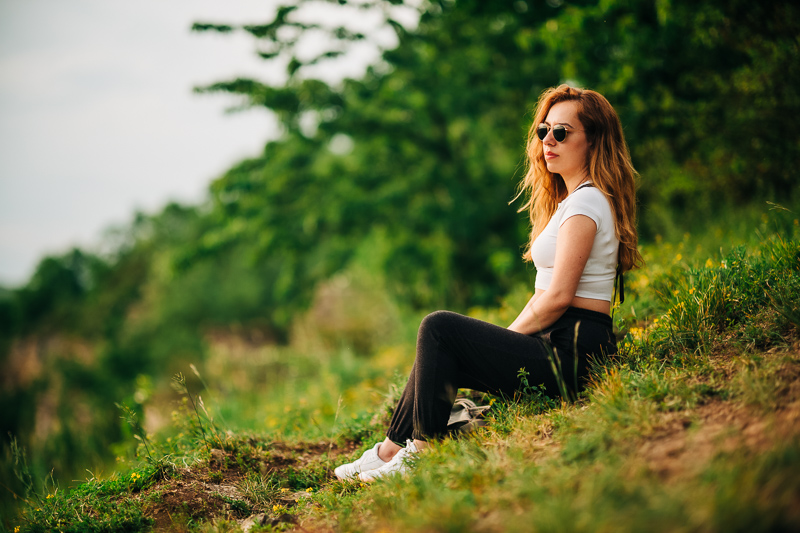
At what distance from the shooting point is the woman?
2520mm

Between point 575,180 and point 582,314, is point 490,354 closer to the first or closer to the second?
point 582,314

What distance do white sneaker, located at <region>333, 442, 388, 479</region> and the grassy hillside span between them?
9 centimetres

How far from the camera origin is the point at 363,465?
2846 mm

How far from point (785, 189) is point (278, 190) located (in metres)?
7.31

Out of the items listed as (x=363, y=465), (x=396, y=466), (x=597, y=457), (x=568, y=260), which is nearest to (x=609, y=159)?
(x=568, y=260)

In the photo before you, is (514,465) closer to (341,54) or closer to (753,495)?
(753,495)

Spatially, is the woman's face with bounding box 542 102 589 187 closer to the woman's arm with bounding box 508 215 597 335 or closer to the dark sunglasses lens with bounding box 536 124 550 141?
the dark sunglasses lens with bounding box 536 124 550 141

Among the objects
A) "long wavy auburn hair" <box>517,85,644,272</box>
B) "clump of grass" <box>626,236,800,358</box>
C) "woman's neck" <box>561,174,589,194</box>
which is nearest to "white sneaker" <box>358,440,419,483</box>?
"clump of grass" <box>626,236,800,358</box>

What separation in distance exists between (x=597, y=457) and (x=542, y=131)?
190cm

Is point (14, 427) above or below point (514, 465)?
below

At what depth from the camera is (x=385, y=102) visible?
318 inches

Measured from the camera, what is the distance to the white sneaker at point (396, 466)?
8.38ft

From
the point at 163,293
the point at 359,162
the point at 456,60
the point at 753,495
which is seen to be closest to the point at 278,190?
the point at 359,162

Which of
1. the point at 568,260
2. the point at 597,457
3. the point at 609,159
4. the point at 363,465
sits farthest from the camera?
the point at 363,465
